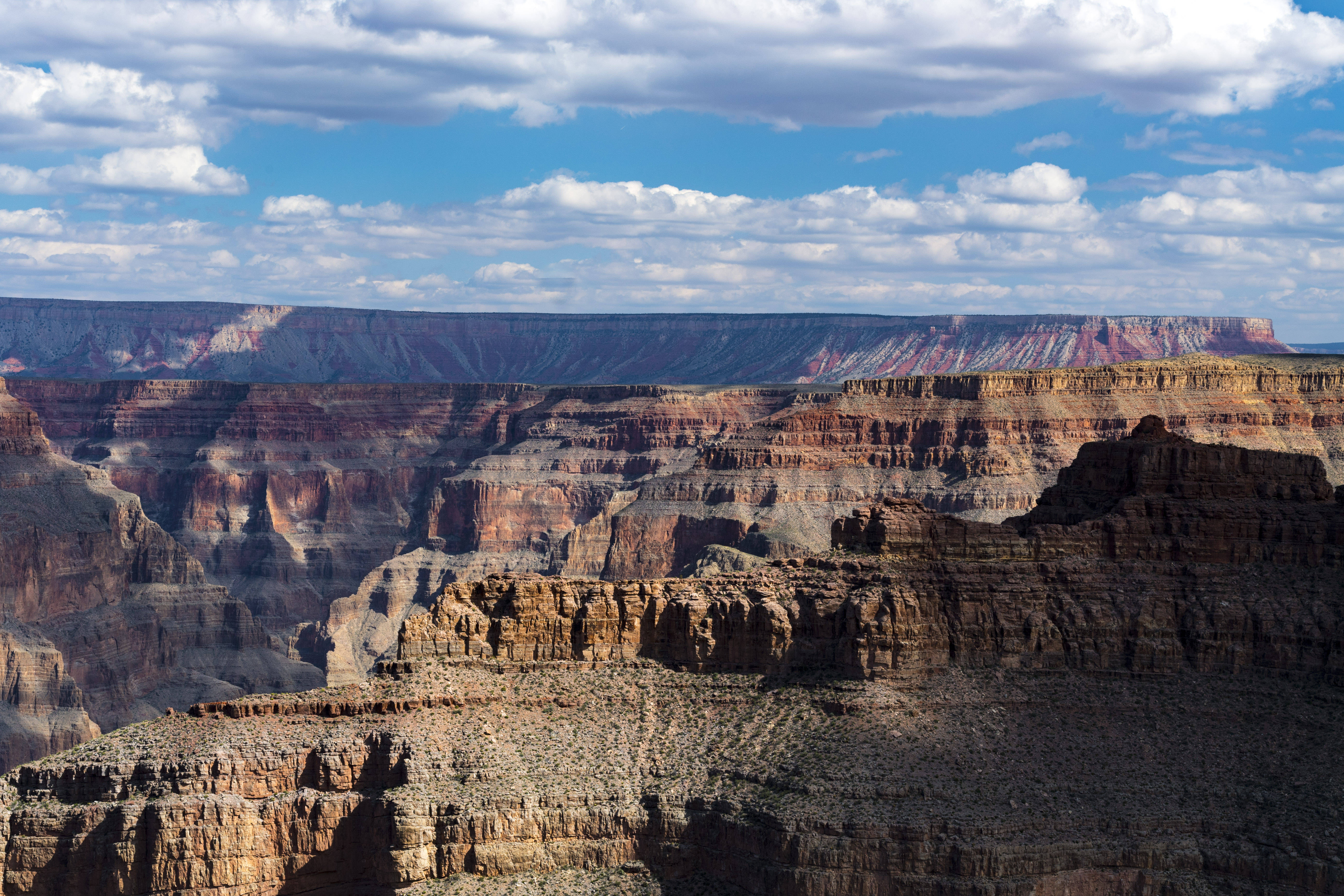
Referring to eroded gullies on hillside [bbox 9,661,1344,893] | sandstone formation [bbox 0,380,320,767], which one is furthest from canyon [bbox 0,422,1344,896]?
sandstone formation [bbox 0,380,320,767]

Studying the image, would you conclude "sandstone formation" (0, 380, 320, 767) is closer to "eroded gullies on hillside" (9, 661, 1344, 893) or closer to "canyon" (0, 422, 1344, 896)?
"canyon" (0, 422, 1344, 896)

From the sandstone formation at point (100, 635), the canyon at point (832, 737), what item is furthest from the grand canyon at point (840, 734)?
the sandstone formation at point (100, 635)

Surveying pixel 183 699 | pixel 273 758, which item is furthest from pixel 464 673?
pixel 183 699

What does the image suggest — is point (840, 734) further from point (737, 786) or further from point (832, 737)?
point (737, 786)

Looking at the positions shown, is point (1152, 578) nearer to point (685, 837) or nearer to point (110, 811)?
point (685, 837)

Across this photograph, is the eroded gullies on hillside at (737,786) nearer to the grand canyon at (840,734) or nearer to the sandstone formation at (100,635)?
the grand canyon at (840,734)

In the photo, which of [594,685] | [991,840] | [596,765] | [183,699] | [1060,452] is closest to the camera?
[991,840]

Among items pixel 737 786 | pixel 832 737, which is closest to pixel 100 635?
pixel 737 786
